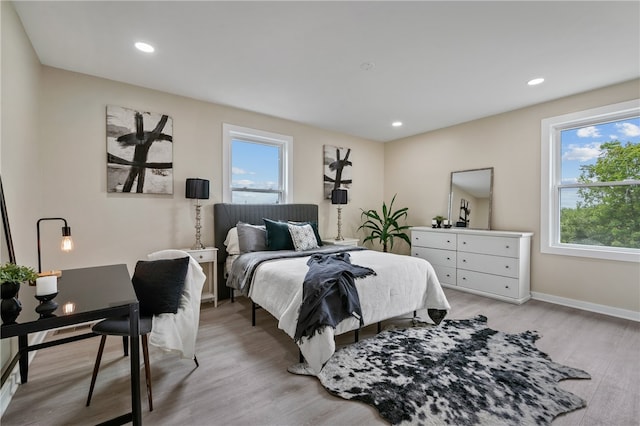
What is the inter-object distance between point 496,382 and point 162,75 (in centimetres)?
398

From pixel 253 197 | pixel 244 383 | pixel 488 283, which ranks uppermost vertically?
pixel 253 197

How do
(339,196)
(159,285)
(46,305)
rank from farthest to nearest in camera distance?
(339,196) < (159,285) < (46,305)

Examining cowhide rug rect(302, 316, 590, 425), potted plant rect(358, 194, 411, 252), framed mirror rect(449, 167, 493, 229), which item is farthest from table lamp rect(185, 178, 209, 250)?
framed mirror rect(449, 167, 493, 229)

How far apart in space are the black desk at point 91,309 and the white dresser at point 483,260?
4016 mm

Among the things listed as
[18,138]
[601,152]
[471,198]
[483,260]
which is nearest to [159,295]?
[18,138]

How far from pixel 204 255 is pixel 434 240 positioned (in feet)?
11.1

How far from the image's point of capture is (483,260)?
390 cm

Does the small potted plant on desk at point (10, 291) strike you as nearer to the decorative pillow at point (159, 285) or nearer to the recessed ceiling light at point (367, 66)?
the decorative pillow at point (159, 285)

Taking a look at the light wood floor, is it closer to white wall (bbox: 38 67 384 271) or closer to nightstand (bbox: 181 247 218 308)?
nightstand (bbox: 181 247 218 308)

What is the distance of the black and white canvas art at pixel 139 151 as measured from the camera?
3068 millimetres

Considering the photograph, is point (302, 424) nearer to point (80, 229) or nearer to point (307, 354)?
point (307, 354)

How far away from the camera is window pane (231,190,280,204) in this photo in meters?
4.05

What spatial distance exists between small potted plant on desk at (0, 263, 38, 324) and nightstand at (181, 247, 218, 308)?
6.41ft

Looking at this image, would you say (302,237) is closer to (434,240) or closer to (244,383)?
(244,383)
